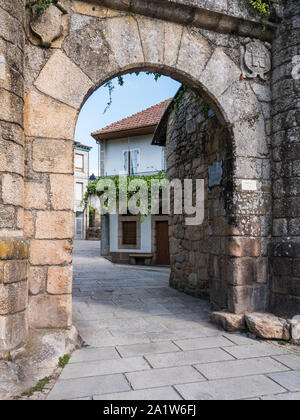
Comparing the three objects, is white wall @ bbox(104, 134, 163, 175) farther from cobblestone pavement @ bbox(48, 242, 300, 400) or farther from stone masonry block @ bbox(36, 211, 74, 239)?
stone masonry block @ bbox(36, 211, 74, 239)

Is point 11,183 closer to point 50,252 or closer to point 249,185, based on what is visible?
point 50,252

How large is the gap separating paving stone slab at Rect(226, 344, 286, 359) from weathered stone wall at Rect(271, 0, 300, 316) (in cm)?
46

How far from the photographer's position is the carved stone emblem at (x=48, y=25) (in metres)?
2.84

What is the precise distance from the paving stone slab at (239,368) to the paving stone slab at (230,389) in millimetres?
86

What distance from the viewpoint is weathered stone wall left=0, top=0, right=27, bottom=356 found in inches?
95.1

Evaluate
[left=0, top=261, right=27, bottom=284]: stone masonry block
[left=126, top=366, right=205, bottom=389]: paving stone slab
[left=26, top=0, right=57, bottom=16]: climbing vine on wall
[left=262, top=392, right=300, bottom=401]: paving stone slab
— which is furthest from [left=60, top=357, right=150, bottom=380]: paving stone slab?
[left=26, top=0, right=57, bottom=16]: climbing vine on wall

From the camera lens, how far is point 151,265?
11555mm

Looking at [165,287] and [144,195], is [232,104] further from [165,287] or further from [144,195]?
[144,195]

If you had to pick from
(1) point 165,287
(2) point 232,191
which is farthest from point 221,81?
(1) point 165,287

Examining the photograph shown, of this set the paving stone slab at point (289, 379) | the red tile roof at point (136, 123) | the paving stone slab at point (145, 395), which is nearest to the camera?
the paving stone slab at point (145, 395)

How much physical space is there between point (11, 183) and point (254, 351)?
91.2 inches

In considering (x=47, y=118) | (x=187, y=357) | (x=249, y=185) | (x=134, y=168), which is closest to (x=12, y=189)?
(x=47, y=118)

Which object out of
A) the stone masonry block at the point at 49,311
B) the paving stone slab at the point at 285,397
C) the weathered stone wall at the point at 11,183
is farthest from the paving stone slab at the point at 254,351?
the weathered stone wall at the point at 11,183

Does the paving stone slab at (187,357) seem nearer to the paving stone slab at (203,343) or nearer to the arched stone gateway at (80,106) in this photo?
the paving stone slab at (203,343)
